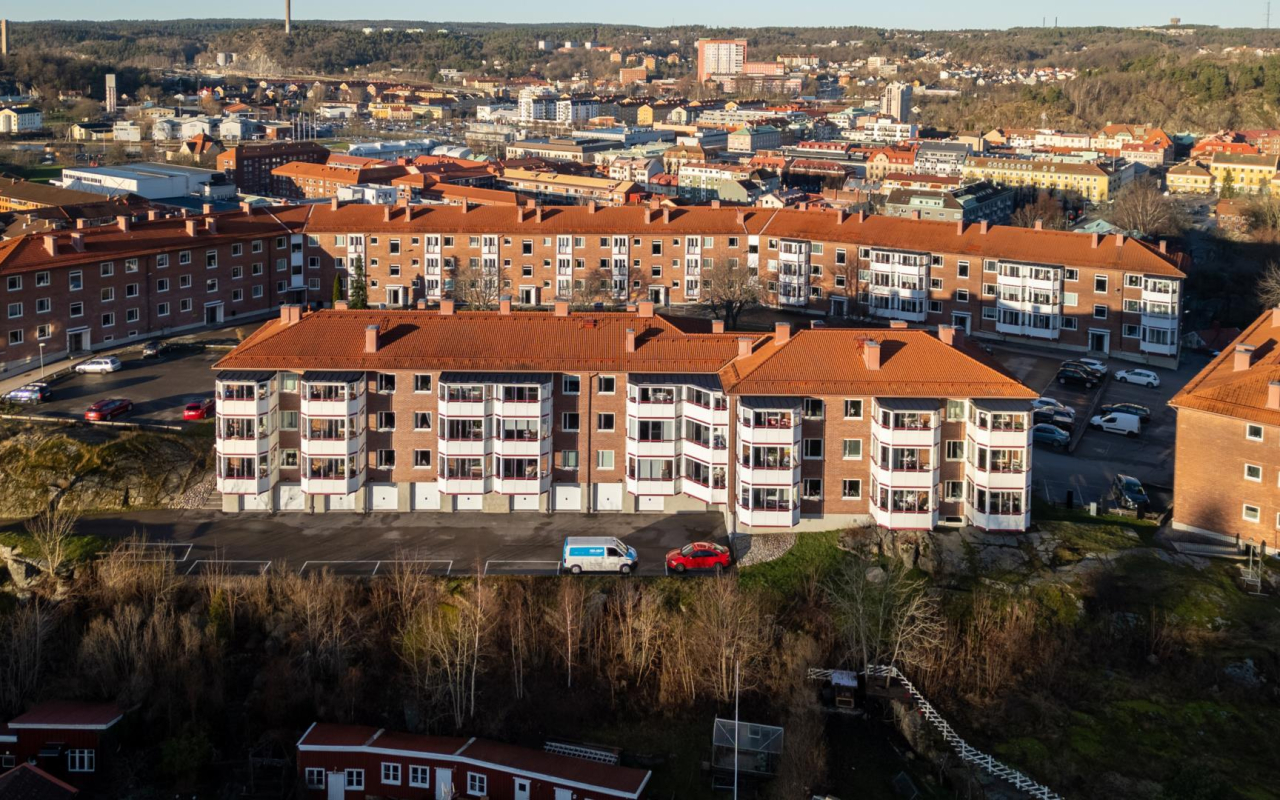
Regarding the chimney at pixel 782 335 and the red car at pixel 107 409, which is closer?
the chimney at pixel 782 335

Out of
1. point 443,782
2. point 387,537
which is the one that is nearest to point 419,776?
point 443,782

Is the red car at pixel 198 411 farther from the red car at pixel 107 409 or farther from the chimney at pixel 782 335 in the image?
the chimney at pixel 782 335

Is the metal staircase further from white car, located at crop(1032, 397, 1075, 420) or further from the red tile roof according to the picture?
white car, located at crop(1032, 397, 1075, 420)

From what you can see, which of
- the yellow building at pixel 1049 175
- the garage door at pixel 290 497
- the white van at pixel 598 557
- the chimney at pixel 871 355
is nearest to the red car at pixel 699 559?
the white van at pixel 598 557

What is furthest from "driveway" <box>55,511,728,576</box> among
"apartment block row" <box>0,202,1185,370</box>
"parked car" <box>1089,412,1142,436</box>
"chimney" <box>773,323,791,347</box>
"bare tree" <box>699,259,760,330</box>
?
"bare tree" <box>699,259,760,330</box>

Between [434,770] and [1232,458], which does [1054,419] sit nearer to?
[1232,458]
